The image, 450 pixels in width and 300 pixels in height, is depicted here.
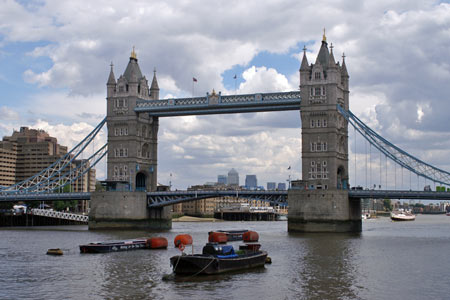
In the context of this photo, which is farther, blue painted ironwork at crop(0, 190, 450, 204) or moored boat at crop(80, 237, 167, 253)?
blue painted ironwork at crop(0, 190, 450, 204)

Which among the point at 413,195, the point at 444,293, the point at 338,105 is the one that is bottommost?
the point at 444,293

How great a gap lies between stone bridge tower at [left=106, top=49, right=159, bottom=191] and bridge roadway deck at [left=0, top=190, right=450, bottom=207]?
19.2 ft

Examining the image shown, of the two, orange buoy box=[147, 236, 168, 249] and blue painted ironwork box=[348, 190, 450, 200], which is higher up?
blue painted ironwork box=[348, 190, 450, 200]

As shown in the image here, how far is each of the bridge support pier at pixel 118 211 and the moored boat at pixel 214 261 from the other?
60.3 metres

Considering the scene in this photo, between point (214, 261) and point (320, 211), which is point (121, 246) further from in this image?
point (320, 211)

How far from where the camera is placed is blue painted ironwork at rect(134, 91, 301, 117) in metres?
104

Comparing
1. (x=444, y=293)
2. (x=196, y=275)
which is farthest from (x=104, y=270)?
(x=444, y=293)

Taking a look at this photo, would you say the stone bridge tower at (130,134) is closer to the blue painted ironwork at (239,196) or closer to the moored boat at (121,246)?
the blue painted ironwork at (239,196)

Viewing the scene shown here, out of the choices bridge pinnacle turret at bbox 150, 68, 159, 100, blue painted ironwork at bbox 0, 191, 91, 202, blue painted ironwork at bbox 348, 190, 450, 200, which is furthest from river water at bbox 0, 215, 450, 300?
bridge pinnacle turret at bbox 150, 68, 159, 100

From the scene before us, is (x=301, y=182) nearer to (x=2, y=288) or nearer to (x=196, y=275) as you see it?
(x=196, y=275)

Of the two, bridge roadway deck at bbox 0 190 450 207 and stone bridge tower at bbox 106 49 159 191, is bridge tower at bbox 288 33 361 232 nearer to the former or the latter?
bridge roadway deck at bbox 0 190 450 207

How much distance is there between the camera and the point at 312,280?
4491cm

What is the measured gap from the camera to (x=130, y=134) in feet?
371

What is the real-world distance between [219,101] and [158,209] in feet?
80.4
